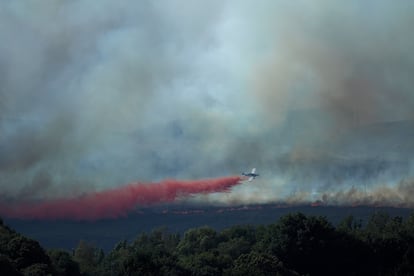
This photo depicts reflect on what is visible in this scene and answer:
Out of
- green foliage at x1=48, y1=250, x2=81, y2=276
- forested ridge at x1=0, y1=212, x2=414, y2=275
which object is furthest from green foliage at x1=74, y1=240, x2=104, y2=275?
green foliage at x1=48, y1=250, x2=81, y2=276

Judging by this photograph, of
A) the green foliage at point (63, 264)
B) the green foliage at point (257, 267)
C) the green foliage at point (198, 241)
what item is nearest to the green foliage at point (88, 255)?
the green foliage at point (198, 241)

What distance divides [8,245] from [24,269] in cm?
692

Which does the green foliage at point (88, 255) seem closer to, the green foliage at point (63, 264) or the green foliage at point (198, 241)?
the green foliage at point (198, 241)

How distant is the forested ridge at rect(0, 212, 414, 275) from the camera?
96.9m

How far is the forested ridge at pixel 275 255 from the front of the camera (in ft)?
318

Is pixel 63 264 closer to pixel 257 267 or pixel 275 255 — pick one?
pixel 257 267

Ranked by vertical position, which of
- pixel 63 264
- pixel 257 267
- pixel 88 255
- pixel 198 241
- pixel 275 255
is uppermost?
pixel 198 241

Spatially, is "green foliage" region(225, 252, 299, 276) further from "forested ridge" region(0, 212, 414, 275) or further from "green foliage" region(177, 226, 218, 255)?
"green foliage" region(177, 226, 218, 255)

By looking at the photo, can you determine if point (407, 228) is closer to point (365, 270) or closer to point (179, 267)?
point (365, 270)

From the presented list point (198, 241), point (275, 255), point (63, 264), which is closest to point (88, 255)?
point (198, 241)

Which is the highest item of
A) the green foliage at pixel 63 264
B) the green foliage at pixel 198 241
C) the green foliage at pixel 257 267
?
the green foliage at pixel 198 241

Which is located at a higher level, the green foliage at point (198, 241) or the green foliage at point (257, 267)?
the green foliage at point (198, 241)

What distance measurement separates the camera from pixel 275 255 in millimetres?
120812

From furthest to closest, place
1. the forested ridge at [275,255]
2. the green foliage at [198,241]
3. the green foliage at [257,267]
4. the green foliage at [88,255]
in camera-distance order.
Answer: the green foliage at [88,255] → the green foliage at [198,241] → the green foliage at [257,267] → the forested ridge at [275,255]
